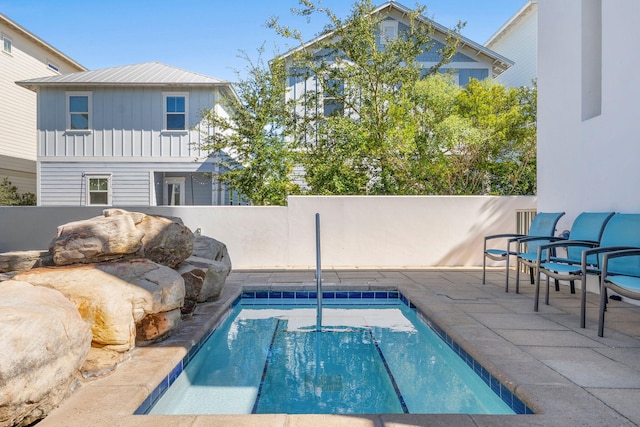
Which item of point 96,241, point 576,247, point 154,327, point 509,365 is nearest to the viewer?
point 509,365

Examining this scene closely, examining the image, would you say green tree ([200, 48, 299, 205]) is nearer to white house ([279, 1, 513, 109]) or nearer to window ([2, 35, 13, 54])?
white house ([279, 1, 513, 109])

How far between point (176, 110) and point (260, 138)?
418 cm

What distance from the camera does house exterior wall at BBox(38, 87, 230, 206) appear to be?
11.9 meters

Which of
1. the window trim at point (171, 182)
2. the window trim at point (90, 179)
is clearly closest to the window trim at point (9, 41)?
the window trim at point (90, 179)

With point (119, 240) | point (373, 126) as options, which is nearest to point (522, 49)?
point (373, 126)

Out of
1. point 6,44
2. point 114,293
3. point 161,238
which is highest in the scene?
point 6,44

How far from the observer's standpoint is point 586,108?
4.82 meters

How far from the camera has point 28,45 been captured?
13.5m

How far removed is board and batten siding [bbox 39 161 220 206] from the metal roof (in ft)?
6.71

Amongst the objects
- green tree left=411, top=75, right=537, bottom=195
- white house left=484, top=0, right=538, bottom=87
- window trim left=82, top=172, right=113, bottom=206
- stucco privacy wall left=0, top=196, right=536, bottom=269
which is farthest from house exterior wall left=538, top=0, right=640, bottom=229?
window trim left=82, top=172, right=113, bottom=206

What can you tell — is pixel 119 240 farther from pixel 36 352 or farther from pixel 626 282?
pixel 626 282

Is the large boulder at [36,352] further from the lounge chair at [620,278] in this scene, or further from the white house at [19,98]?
the white house at [19,98]

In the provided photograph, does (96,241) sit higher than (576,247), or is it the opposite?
(96,241)

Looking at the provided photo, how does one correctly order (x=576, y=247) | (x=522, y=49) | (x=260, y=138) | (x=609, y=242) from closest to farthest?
(x=609, y=242) < (x=576, y=247) < (x=260, y=138) < (x=522, y=49)
